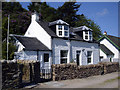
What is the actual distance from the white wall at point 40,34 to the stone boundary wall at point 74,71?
5.58 meters

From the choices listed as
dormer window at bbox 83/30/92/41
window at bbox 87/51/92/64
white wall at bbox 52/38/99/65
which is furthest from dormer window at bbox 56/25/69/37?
window at bbox 87/51/92/64

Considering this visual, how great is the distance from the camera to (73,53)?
57.8ft

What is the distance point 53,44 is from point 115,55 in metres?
14.2

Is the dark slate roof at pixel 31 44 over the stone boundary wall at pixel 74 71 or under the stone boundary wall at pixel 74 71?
over

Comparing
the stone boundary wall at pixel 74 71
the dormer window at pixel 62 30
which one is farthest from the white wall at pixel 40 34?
the stone boundary wall at pixel 74 71

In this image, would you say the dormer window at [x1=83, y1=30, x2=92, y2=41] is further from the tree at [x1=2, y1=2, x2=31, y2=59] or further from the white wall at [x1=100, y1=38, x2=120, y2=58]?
the tree at [x1=2, y1=2, x2=31, y2=59]

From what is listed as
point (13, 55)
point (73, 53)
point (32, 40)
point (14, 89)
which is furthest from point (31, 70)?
point (73, 53)

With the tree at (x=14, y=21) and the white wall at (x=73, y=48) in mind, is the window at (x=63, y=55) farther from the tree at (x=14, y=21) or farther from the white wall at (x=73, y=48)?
the tree at (x=14, y=21)

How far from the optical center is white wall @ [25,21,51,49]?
51.9 feet

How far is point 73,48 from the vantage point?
17.6m

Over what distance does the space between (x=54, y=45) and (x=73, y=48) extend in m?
3.05

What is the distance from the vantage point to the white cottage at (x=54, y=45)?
1448 cm

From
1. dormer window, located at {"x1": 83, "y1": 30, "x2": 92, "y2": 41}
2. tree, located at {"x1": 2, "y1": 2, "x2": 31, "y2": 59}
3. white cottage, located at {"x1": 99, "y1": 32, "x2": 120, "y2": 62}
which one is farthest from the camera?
white cottage, located at {"x1": 99, "y1": 32, "x2": 120, "y2": 62}

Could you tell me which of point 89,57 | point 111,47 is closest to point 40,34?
point 89,57
